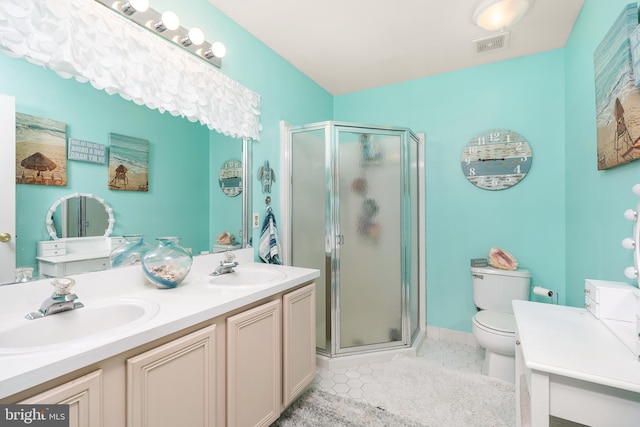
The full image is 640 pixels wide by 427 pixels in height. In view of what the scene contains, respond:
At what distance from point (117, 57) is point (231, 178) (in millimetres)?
857

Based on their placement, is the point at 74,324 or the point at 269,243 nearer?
the point at 74,324

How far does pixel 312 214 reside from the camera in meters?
2.29

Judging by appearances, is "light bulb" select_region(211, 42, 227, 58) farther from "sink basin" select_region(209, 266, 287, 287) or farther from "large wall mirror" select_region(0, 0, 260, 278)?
"sink basin" select_region(209, 266, 287, 287)

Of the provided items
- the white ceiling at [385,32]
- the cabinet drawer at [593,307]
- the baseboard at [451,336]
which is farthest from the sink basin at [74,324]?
the baseboard at [451,336]

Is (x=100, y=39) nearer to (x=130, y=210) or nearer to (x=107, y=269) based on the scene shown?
(x=130, y=210)

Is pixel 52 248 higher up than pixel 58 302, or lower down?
higher up

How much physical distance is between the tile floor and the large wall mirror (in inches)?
45.6

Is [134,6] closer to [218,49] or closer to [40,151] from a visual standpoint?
[218,49]

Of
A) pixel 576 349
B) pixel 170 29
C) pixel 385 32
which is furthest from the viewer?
pixel 385 32

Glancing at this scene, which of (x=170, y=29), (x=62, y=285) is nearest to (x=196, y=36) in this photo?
(x=170, y=29)

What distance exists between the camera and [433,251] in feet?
8.67

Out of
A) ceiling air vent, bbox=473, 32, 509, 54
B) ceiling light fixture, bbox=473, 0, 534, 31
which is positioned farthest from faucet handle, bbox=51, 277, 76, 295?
ceiling air vent, bbox=473, 32, 509, 54

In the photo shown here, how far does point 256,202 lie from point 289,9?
1.28 metres

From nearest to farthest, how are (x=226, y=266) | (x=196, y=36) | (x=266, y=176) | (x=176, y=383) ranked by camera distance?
1. (x=176, y=383)
2. (x=196, y=36)
3. (x=226, y=266)
4. (x=266, y=176)
